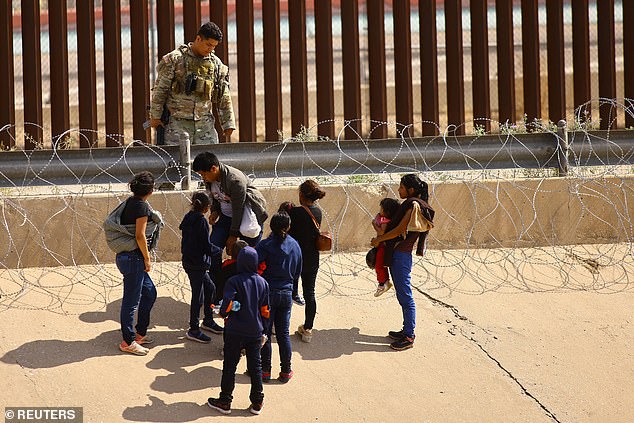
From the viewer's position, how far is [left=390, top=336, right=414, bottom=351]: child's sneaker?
7094mm

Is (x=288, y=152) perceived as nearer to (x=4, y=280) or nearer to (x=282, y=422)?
(x=4, y=280)

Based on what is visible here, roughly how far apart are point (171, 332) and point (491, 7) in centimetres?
1318

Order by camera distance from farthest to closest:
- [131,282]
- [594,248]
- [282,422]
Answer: [594,248] < [131,282] < [282,422]

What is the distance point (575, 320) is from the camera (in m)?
7.74

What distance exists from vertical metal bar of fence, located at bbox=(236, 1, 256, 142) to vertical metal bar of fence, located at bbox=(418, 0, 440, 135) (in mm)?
1789

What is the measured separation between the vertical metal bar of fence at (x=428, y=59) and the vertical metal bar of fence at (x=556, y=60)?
1305 mm

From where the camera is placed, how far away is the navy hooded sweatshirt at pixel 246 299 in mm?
5977

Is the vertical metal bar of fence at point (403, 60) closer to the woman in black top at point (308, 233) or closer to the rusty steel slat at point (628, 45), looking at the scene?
the rusty steel slat at point (628, 45)

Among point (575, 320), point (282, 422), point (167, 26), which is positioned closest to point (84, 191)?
point (167, 26)

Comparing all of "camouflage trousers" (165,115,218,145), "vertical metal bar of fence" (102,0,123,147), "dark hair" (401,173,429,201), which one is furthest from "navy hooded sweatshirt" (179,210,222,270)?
"vertical metal bar of fence" (102,0,123,147)

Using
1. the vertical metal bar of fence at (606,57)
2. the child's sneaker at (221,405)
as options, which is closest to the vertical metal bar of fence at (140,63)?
the child's sneaker at (221,405)

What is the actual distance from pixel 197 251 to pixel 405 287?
151 cm

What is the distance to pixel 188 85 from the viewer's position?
8570 mm

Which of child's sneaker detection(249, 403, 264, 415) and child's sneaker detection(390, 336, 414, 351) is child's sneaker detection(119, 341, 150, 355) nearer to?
child's sneaker detection(249, 403, 264, 415)
